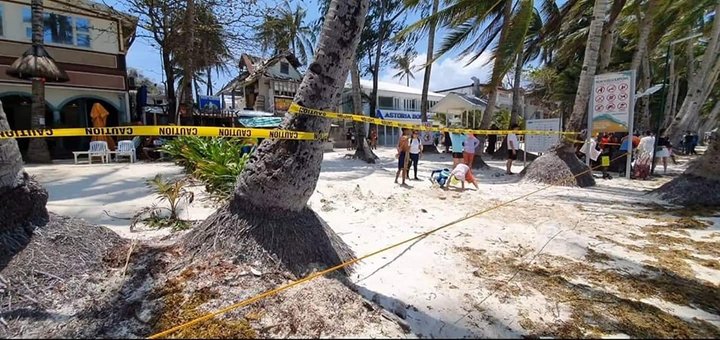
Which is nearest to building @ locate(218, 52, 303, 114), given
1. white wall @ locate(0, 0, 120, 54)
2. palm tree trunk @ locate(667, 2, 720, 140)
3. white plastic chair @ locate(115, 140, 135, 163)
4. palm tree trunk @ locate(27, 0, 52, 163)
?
white wall @ locate(0, 0, 120, 54)

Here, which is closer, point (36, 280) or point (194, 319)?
point (194, 319)

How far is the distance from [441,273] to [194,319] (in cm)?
230

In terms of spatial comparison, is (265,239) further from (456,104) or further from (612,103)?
(456,104)

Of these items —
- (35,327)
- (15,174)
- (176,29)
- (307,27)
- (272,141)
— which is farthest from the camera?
(307,27)

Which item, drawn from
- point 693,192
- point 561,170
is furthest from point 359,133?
point 693,192

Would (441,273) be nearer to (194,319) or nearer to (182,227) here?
(194,319)

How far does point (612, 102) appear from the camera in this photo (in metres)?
9.56

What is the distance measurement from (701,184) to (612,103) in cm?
322

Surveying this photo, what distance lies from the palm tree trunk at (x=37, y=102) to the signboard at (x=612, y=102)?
16.1m

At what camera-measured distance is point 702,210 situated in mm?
6469

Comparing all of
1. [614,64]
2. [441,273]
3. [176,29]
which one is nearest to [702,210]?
[441,273]

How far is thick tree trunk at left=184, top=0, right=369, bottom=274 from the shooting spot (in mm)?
3227

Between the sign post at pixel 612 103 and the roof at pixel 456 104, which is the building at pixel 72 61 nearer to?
the sign post at pixel 612 103

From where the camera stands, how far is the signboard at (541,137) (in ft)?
37.0
